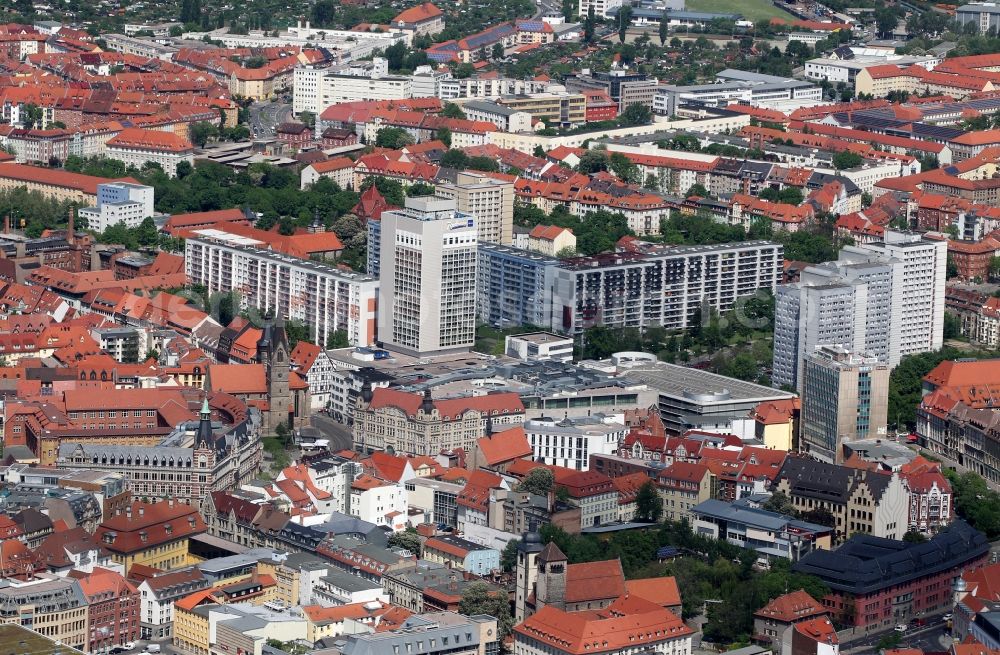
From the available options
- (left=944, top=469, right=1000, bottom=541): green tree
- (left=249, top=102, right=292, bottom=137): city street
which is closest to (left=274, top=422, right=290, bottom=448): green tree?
(left=944, top=469, right=1000, bottom=541): green tree

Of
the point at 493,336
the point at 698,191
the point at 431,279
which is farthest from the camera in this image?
the point at 698,191

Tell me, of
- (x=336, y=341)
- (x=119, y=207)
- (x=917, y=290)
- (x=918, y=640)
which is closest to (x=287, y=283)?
(x=336, y=341)

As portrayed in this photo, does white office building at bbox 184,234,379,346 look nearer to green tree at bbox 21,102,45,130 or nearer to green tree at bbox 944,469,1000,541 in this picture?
green tree at bbox 944,469,1000,541

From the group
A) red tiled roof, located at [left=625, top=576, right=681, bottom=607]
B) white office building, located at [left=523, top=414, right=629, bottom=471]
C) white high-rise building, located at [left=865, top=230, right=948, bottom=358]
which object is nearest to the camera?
red tiled roof, located at [left=625, top=576, right=681, bottom=607]

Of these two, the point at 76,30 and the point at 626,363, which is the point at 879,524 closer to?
the point at 626,363

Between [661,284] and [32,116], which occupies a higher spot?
[32,116]

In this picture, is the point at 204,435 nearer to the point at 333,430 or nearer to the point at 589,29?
the point at 333,430
